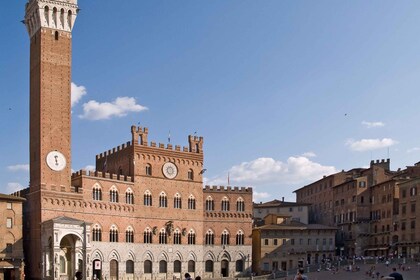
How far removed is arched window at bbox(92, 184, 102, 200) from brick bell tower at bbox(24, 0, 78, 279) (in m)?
3.15

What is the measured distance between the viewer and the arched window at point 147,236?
74.3 m

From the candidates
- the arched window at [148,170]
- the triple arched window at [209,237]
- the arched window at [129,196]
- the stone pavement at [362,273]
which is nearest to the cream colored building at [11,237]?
the arched window at [129,196]

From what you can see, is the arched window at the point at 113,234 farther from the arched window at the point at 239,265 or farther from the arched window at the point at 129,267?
the arched window at the point at 239,265

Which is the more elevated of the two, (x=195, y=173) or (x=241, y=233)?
(x=195, y=173)

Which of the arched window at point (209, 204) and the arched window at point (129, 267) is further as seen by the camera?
the arched window at point (209, 204)

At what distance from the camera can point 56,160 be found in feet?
221

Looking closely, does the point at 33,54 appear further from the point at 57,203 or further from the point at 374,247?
the point at 374,247

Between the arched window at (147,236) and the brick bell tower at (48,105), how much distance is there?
1155 cm

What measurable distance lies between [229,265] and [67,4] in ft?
121

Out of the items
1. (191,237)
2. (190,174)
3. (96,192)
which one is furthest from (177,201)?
(96,192)

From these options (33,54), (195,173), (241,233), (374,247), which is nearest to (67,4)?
(33,54)

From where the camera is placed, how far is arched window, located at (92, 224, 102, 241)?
227 feet

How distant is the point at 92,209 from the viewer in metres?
69.5

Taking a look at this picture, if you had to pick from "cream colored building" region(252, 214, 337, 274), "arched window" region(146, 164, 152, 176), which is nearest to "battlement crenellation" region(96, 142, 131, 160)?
"arched window" region(146, 164, 152, 176)
